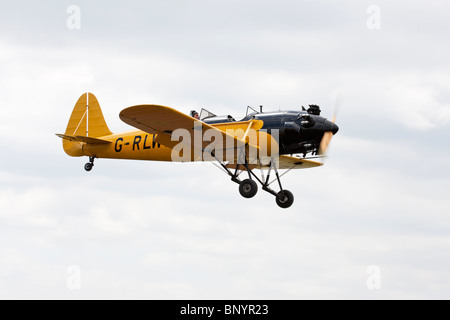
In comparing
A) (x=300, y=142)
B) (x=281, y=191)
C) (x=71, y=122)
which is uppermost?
(x=71, y=122)

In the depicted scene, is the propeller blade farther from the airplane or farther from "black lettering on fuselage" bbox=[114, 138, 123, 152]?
"black lettering on fuselage" bbox=[114, 138, 123, 152]

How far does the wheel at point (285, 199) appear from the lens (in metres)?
20.6

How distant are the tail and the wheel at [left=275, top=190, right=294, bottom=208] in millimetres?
7058

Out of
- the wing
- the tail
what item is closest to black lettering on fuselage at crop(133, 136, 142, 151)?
the wing

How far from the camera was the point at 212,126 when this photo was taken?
1958 centimetres

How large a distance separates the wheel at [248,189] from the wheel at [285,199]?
1.62m

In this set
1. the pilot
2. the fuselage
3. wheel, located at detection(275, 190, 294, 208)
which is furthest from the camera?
the pilot

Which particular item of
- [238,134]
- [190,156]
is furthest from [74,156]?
[238,134]

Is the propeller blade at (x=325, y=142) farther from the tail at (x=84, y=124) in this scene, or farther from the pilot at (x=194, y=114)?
the tail at (x=84, y=124)

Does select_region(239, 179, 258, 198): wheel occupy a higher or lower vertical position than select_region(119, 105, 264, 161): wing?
lower

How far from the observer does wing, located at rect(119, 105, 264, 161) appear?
59.2ft

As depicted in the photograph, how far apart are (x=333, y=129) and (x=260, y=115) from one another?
2.25 metres

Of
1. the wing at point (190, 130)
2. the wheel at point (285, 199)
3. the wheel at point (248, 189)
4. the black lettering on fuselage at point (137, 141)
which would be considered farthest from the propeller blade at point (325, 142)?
the black lettering on fuselage at point (137, 141)

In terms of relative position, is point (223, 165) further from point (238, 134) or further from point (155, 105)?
point (155, 105)
